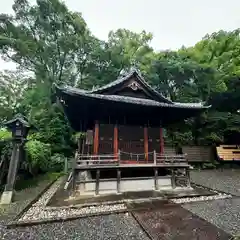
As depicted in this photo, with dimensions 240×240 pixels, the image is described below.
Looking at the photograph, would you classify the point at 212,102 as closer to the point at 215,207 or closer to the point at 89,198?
the point at 215,207

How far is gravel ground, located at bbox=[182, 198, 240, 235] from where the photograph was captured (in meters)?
4.18

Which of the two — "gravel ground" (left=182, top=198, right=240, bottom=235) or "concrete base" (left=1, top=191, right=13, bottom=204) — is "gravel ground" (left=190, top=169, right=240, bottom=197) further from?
"concrete base" (left=1, top=191, right=13, bottom=204)

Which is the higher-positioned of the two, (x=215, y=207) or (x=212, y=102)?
(x=212, y=102)

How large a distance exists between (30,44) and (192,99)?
19633 mm

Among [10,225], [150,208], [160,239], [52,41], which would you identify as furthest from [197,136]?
[52,41]

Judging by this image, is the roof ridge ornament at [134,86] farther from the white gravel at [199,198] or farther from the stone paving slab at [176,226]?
the stone paving slab at [176,226]

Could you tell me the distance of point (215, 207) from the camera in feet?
18.1

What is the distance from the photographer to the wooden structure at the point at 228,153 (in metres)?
15.4

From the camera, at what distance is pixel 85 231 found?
3984mm

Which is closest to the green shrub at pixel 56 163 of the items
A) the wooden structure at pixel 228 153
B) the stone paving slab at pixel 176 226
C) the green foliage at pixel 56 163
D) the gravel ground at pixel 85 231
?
the green foliage at pixel 56 163

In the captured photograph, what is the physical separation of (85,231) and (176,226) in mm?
2225

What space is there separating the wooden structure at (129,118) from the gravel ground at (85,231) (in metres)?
3.33

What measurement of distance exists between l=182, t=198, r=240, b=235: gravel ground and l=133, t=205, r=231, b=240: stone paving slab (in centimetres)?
27

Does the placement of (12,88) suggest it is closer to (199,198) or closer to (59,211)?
(59,211)
